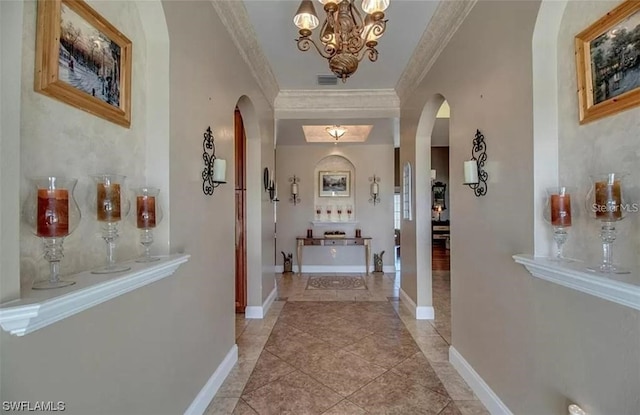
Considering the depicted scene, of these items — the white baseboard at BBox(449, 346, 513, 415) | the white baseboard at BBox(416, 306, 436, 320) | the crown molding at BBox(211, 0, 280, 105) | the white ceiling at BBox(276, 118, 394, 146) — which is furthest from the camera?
the white ceiling at BBox(276, 118, 394, 146)

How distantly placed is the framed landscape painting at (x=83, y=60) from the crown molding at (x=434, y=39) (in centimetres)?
239

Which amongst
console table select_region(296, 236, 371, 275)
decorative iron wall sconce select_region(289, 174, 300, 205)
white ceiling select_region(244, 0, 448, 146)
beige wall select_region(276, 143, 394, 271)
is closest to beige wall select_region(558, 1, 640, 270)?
white ceiling select_region(244, 0, 448, 146)

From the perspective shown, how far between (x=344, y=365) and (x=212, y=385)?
1.12 metres

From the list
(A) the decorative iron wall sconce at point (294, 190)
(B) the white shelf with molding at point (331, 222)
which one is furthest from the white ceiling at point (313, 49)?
(B) the white shelf with molding at point (331, 222)

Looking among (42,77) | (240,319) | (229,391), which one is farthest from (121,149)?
(240,319)

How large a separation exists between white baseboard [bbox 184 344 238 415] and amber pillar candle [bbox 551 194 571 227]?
2311 mm

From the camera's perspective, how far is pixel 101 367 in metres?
1.17

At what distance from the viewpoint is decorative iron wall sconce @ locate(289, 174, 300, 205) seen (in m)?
7.02

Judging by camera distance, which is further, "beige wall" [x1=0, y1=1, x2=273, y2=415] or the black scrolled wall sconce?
the black scrolled wall sconce

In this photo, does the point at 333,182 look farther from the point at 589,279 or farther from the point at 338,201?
the point at 589,279

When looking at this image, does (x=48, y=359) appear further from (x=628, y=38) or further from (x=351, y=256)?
(x=351, y=256)

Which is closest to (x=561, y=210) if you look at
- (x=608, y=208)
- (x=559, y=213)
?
(x=559, y=213)

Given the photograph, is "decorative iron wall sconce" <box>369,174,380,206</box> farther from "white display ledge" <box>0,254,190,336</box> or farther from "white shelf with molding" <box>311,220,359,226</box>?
"white display ledge" <box>0,254,190,336</box>

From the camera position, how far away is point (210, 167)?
7.34 feet
